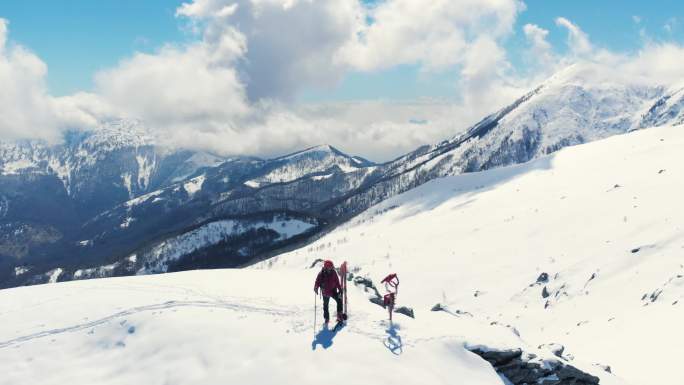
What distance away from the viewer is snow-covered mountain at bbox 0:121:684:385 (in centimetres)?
1753

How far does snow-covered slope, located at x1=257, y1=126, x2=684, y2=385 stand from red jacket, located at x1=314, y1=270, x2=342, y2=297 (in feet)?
36.1

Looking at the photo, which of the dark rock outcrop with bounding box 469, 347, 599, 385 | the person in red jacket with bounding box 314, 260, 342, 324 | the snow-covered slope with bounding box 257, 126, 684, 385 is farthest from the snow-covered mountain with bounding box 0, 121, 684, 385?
the person in red jacket with bounding box 314, 260, 342, 324

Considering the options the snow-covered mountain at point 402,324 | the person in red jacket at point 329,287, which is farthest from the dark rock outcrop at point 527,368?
the person in red jacket at point 329,287

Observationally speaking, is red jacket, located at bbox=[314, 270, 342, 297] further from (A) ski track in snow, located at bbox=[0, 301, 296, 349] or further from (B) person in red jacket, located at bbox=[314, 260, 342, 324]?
(A) ski track in snow, located at bbox=[0, 301, 296, 349]

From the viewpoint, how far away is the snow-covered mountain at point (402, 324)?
57.5ft

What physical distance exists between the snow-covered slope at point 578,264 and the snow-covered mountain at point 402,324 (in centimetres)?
18

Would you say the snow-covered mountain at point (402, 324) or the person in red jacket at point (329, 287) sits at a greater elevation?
the person in red jacket at point (329, 287)

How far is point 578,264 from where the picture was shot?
43.9 m

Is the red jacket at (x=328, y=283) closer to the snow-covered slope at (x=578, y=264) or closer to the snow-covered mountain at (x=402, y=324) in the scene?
the snow-covered mountain at (x=402, y=324)

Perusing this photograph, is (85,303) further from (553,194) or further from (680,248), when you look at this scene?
(553,194)

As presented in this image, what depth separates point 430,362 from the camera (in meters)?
17.2

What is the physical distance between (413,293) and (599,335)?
1056 inches

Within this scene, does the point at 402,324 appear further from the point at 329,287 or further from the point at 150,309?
the point at 150,309

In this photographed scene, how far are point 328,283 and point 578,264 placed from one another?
107 feet
